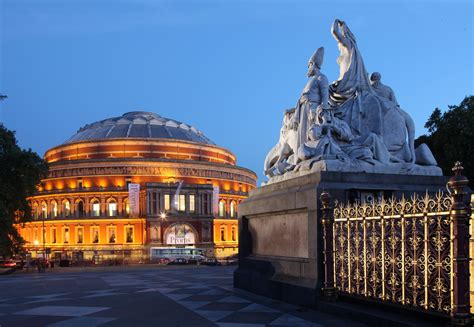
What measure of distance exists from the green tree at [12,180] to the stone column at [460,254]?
32.9 meters

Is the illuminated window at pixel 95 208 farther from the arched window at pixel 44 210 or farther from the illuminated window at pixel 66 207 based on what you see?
the arched window at pixel 44 210

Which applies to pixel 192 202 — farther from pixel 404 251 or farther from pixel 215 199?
pixel 404 251

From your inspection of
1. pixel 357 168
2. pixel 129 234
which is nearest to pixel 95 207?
pixel 129 234

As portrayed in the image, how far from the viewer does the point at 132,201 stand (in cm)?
7575

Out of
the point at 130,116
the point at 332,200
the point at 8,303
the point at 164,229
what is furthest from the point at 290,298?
the point at 130,116

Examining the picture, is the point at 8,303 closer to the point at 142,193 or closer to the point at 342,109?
the point at 342,109

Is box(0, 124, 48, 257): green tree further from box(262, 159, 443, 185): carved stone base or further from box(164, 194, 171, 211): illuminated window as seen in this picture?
box(164, 194, 171, 211): illuminated window

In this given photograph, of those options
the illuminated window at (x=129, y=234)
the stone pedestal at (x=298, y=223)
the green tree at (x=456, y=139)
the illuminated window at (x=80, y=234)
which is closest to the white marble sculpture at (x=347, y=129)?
the stone pedestal at (x=298, y=223)

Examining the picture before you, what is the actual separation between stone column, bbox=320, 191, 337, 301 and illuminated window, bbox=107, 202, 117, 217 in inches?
2821

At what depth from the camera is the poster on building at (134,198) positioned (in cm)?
7512

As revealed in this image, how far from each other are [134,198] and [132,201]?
0.53m

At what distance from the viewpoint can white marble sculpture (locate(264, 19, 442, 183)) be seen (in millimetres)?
11430

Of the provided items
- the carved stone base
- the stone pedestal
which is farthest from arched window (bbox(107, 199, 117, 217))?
the carved stone base

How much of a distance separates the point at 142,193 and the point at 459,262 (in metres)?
72.3
